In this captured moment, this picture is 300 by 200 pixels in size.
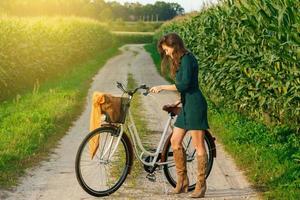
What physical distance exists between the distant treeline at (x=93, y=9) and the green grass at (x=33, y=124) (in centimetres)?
1080

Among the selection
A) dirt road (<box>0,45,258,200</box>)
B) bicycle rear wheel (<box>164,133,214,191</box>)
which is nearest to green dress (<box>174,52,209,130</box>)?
bicycle rear wheel (<box>164,133,214,191</box>)

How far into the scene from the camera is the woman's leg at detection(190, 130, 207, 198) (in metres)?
6.71

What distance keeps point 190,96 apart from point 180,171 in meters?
0.97

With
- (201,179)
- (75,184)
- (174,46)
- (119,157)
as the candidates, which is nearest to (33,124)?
(75,184)

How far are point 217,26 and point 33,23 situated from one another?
12642 millimetres

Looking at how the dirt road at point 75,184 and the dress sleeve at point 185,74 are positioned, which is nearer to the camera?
the dress sleeve at point 185,74

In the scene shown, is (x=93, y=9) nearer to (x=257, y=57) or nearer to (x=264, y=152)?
(x=257, y=57)

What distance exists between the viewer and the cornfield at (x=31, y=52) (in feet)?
57.2

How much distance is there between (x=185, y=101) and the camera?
6.66 metres

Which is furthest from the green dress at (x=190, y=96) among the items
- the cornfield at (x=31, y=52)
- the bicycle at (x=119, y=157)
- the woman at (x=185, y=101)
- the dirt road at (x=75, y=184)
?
the cornfield at (x=31, y=52)

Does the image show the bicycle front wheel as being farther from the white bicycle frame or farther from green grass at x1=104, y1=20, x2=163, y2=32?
green grass at x1=104, y1=20, x2=163, y2=32

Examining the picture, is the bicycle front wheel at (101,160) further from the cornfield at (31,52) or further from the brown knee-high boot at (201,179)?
the cornfield at (31,52)

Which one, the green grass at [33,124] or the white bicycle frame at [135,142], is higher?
the white bicycle frame at [135,142]

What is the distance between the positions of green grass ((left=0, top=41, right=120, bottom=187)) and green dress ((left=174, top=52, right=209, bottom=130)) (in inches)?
95.6
